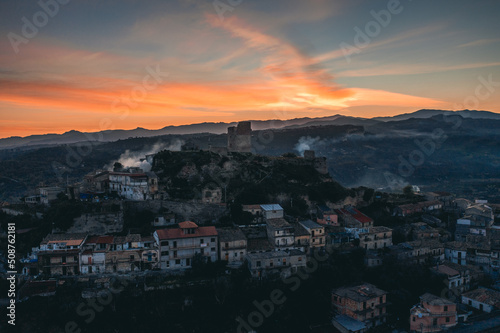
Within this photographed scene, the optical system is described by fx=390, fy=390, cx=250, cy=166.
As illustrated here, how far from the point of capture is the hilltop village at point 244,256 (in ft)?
97.7

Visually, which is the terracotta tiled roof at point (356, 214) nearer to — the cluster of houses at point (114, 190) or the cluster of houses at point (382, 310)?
the cluster of houses at point (382, 310)

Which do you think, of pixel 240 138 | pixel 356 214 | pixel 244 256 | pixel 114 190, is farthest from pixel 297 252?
pixel 240 138

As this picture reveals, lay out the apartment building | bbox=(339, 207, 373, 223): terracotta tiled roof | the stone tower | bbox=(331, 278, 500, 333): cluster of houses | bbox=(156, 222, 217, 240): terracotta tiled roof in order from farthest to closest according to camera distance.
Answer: the stone tower → bbox=(339, 207, 373, 223): terracotta tiled roof → bbox=(156, 222, 217, 240): terracotta tiled roof → the apartment building → bbox=(331, 278, 500, 333): cluster of houses

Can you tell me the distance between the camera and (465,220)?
46.3m

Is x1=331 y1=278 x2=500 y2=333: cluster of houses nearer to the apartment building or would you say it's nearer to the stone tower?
the apartment building

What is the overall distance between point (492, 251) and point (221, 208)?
2784 cm

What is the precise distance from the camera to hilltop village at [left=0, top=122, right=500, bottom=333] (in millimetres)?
29766

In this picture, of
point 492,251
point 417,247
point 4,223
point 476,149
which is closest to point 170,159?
point 4,223

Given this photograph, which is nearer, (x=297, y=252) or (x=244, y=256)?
(x=244, y=256)

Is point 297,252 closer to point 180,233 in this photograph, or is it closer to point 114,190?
point 180,233

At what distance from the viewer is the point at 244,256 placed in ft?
111

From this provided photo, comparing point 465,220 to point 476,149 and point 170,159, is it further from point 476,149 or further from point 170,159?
point 476,149

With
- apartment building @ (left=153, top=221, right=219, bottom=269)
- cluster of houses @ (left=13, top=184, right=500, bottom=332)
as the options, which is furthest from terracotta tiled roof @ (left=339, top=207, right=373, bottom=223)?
apartment building @ (left=153, top=221, right=219, bottom=269)

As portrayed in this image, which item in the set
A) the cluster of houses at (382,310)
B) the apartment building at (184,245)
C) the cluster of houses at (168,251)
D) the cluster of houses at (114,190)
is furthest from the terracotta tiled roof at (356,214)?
the cluster of houses at (114,190)
